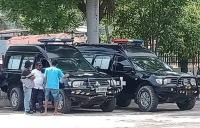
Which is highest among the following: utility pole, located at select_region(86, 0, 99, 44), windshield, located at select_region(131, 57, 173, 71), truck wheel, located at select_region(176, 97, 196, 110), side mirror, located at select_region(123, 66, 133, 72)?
utility pole, located at select_region(86, 0, 99, 44)

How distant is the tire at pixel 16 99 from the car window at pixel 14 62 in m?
0.94

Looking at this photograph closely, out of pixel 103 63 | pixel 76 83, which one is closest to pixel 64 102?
pixel 76 83

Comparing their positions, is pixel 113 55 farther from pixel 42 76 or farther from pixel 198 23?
pixel 198 23

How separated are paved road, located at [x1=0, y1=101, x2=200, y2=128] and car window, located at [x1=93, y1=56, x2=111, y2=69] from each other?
2.72 metres

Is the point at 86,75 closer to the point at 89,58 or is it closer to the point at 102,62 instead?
the point at 102,62

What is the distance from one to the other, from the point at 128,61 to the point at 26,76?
3.73 metres

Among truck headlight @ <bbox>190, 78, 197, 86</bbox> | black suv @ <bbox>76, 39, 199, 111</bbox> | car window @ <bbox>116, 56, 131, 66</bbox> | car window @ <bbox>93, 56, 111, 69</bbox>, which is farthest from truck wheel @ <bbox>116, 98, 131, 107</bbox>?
truck headlight @ <bbox>190, 78, 197, 86</bbox>

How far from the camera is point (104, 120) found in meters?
15.0

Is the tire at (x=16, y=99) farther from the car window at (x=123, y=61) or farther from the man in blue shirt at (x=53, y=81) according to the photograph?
the car window at (x=123, y=61)

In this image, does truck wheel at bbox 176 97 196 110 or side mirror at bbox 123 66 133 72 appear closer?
side mirror at bbox 123 66 133 72

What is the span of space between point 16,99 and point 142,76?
13.7 feet

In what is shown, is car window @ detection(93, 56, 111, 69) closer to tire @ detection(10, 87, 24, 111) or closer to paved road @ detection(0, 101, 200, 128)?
paved road @ detection(0, 101, 200, 128)

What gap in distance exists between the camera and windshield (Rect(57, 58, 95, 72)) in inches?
687

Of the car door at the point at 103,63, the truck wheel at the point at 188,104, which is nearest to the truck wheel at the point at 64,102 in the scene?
the car door at the point at 103,63
